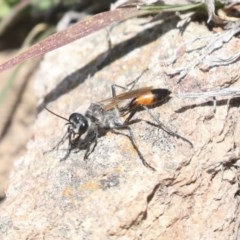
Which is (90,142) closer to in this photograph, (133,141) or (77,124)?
(77,124)

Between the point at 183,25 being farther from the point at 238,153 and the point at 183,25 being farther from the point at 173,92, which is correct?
the point at 238,153

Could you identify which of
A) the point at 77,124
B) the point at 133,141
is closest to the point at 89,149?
the point at 77,124

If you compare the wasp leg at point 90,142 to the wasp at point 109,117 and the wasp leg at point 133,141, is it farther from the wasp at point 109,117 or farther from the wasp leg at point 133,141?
the wasp leg at point 133,141

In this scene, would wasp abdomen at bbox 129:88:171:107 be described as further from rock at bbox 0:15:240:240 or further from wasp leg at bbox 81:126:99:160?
wasp leg at bbox 81:126:99:160

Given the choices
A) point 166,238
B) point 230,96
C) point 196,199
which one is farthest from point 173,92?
point 166,238

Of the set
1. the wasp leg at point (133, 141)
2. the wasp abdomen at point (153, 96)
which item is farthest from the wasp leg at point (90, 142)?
the wasp abdomen at point (153, 96)

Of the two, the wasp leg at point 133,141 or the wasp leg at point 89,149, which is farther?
the wasp leg at point 89,149

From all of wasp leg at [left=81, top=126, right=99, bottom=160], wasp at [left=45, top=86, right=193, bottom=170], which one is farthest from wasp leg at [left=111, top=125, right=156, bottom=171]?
wasp leg at [left=81, top=126, right=99, bottom=160]

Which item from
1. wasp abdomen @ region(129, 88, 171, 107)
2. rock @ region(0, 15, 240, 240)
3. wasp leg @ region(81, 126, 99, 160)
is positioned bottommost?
rock @ region(0, 15, 240, 240)
